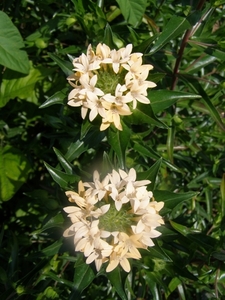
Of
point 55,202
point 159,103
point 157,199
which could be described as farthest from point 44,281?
point 159,103

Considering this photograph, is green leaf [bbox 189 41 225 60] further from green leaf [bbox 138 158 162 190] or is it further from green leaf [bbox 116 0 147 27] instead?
green leaf [bbox 138 158 162 190]

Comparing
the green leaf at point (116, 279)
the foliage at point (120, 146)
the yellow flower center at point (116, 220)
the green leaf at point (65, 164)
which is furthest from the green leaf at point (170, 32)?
the green leaf at point (116, 279)

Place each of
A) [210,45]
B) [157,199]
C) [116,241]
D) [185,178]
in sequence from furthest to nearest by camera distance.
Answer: [185,178], [210,45], [157,199], [116,241]

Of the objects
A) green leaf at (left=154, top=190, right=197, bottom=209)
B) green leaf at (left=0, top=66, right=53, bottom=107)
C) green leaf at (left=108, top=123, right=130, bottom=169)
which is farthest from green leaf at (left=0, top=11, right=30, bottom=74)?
green leaf at (left=154, top=190, right=197, bottom=209)

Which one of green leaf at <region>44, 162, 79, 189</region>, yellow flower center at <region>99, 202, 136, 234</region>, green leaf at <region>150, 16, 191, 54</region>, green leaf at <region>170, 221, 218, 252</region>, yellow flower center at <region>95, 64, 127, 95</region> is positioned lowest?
green leaf at <region>170, 221, 218, 252</region>

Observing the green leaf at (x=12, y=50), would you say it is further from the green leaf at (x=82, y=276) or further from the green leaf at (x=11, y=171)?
the green leaf at (x=82, y=276)

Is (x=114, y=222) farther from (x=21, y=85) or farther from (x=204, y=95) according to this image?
(x=21, y=85)

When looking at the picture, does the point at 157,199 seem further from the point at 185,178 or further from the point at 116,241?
the point at 185,178
